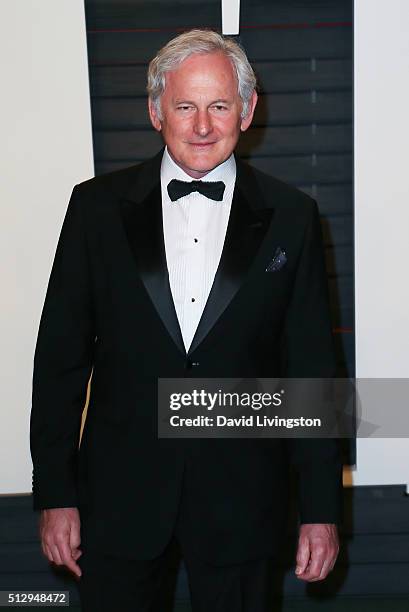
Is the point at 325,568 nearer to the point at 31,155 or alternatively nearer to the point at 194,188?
the point at 194,188

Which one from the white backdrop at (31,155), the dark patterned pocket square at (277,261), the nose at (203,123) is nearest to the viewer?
the nose at (203,123)

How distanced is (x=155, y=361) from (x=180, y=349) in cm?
6

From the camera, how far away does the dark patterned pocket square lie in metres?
2.11

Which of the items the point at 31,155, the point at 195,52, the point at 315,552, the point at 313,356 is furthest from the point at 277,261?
the point at 31,155

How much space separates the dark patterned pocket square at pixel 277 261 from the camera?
2.11 metres

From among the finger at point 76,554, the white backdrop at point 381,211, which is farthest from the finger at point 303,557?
the white backdrop at point 381,211

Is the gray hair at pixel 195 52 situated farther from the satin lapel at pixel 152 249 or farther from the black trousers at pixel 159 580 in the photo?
the black trousers at pixel 159 580

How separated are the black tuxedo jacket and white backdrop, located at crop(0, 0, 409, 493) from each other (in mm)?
1161

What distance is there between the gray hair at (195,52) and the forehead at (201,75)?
1 centimetres

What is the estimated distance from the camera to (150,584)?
216cm

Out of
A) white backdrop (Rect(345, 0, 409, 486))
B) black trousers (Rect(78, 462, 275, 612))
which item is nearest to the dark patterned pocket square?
black trousers (Rect(78, 462, 275, 612))

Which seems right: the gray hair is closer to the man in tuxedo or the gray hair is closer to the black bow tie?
the man in tuxedo

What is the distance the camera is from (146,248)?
2.09 metres

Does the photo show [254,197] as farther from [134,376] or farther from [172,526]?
[172,526]
